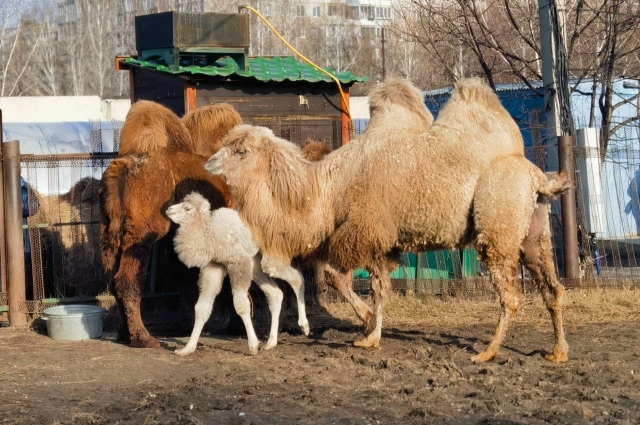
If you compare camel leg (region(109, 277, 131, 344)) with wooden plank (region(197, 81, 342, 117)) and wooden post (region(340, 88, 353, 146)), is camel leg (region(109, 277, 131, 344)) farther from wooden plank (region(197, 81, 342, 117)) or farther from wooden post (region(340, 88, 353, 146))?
wooden post (region(340, 88, 353, 146))

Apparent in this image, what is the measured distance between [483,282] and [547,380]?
14.5ft

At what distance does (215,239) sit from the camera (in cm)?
818

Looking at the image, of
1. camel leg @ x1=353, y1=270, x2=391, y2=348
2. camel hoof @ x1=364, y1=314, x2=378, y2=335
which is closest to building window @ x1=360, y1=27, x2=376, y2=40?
camel hoof @ x1=364, y1=314, x2=378, y2=335

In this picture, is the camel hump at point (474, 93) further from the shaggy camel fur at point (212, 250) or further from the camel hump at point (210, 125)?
the camel hump at point (210, 125)

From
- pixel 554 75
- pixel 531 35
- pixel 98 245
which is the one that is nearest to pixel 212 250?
pixel 98 245

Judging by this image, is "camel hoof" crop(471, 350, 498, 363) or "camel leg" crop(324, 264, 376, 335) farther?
"camel leg" crop(324, 264, 376, 335)

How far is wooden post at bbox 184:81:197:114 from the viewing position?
11.2 metres

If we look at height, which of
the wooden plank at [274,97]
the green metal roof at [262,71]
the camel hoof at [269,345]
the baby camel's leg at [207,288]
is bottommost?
the camel hoof at [269,345]

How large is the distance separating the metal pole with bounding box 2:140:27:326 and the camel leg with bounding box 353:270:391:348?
4.03m

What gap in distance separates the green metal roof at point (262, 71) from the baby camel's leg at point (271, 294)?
10.8ft

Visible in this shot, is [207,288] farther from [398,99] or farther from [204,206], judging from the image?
[398,99]

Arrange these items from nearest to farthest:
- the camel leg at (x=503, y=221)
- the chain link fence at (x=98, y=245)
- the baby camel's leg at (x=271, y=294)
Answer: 1. the camel leg at (x=503, y=221)
2. the baby camel's leg at (x=271, y=294)
3. the chain link fence at (x=98, y=245)

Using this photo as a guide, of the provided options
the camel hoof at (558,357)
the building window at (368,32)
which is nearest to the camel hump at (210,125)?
the camel hoof at (558,357)

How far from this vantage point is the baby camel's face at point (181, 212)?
822cm
